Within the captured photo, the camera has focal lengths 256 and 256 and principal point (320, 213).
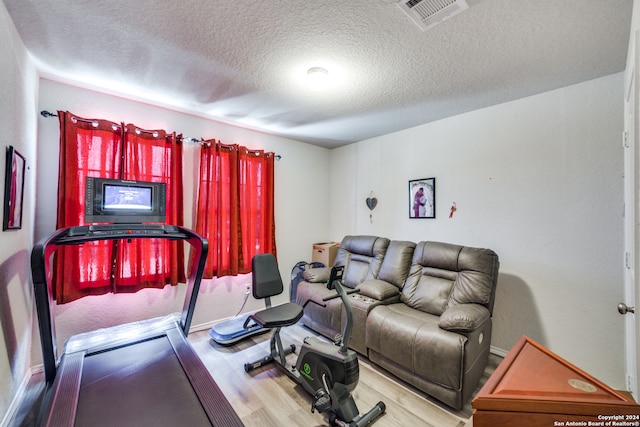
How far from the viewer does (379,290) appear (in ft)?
8.78

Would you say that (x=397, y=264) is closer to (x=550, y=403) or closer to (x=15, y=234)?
(x=550, y=403)

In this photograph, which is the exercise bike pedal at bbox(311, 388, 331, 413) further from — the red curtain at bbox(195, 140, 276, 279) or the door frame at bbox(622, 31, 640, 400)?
the red curtain at bbox(195, 140, 276, 279)

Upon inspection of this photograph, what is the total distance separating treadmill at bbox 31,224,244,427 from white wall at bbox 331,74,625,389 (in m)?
2.71

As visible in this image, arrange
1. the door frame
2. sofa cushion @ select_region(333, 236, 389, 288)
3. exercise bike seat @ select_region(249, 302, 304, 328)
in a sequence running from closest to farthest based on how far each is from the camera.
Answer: the door frame → exercise bike seat @ select_region(249, 302, 304, 328) → sofa cushion @ select_region(333, 236, 389, 288)

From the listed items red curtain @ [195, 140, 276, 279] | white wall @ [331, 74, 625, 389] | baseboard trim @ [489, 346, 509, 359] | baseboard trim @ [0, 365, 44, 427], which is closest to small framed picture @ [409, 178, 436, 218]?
white wall @ [331, 74, 625, 389]

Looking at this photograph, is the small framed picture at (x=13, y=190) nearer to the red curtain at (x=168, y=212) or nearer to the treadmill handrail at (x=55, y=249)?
the treadmill handrail at (x=55, y=249)

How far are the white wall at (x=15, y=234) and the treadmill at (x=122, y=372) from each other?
0.19 m

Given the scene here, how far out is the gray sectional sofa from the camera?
1.92m

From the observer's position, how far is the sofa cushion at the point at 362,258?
10.6 ft

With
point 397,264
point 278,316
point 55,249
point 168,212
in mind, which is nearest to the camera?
point 55,249

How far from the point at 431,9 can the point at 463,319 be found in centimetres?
208

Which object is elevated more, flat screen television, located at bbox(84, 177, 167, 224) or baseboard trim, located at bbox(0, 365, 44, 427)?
flat screen television, located at bbox(84, 177, 167, 224)

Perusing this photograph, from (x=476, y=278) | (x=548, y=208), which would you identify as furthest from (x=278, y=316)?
(x=548, y=208)

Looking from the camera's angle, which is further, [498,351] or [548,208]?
[498,351]
